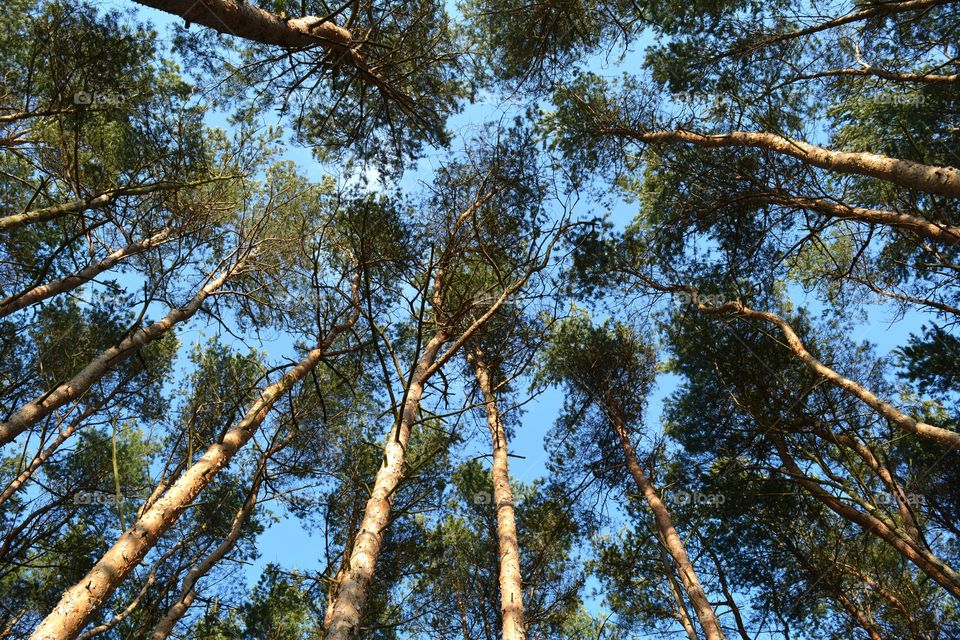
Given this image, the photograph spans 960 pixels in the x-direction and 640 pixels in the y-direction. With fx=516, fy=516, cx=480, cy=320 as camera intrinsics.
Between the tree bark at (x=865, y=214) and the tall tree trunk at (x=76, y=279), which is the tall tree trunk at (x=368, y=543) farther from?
the tree bark at (x=865, y=214)

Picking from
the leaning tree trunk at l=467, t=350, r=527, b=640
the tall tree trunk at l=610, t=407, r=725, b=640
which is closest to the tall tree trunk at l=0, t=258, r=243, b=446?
the leaning tree trunk at l=467, t=350, r=527, b=640

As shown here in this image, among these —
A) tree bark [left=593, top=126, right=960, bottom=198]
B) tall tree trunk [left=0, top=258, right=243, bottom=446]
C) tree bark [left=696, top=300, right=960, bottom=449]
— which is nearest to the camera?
tree bark [left=593, top=126, right=960, bottom=198]

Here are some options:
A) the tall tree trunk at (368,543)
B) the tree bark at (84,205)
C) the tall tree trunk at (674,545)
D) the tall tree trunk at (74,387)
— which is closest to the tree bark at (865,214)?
the tall tree trunk at (674,545)

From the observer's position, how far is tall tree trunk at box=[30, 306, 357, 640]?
4.07 metres

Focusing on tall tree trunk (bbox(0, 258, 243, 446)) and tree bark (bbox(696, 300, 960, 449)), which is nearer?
tall tree trunk (bbox(0, 258, 243, 446))

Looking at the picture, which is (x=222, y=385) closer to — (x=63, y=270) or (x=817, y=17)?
(x=63, y=270)

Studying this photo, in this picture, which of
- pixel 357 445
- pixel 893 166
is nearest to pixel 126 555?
pixel 357 445

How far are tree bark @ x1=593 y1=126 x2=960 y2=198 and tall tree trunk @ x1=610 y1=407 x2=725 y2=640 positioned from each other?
16.4ft

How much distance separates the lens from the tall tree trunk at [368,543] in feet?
9.21

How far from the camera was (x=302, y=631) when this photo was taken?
10047mm

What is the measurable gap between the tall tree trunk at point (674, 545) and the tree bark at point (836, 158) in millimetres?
4988

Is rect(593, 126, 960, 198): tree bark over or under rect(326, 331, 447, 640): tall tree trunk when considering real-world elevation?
over

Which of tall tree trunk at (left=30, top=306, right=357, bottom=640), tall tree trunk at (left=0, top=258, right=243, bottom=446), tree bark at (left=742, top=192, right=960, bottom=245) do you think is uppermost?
tree bark at (left=742, top=192, right=960, bottom=245)

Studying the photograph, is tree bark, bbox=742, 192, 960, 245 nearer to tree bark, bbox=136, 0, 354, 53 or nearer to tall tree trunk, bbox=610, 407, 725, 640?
tall tree trunk, bbox=610, 407, 725, 640
